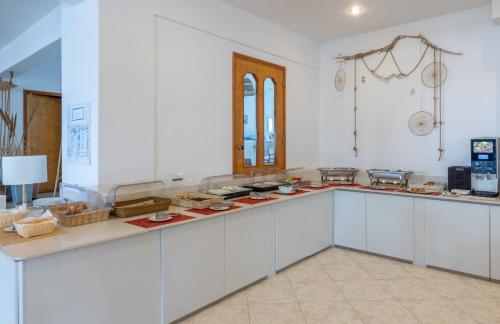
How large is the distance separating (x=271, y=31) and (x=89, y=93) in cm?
228

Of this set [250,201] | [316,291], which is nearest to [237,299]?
[316,291]

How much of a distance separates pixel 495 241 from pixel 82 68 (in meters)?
3.87

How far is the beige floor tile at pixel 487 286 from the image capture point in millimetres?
2858

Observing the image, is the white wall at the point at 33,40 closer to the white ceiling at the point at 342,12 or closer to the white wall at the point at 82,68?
the white wall at the point at 82,68

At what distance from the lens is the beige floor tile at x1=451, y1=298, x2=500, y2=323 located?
2.44 m

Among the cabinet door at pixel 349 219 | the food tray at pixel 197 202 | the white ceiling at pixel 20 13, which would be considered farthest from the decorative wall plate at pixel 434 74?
the white ceiling at pixel 20 13

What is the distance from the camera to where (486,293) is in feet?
9.32

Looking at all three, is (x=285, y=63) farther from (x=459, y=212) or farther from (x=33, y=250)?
(x=33, y=250)

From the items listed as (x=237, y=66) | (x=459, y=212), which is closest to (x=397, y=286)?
(x=459, y=212)

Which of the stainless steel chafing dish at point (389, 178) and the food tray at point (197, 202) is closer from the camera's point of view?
the food tray at point (197, 202)

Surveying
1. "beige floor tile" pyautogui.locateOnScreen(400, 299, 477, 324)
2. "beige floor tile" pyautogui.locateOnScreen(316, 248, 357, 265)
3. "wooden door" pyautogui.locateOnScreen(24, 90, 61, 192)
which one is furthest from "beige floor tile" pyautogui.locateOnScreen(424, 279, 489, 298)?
"wooden door" pyautogui.locateOnScreen(24, 90, 61, 192)

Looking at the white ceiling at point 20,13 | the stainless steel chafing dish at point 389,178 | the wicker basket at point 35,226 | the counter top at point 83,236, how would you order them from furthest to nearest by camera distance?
1. the stainless steel chafing dish at point 389,178
2. the white ceiling at point 20,13
3. the wicker basket at point 35,226
4. the counter top at point 83,236

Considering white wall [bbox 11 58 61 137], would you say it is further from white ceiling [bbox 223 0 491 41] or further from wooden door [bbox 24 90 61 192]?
white ceiling [bbox 223 0 491 41]

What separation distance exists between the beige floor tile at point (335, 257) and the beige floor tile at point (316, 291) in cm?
55
